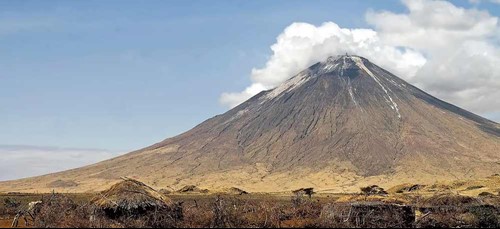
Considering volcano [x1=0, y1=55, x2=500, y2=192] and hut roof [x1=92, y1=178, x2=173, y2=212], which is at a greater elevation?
volcano [x1=0, y1=55, x2=500, y2=192]

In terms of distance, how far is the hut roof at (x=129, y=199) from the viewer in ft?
86.9

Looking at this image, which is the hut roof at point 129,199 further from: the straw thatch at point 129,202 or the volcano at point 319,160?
the volcano at point 319,160

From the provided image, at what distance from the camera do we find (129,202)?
26484 millimetres

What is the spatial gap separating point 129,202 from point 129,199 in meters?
0.16

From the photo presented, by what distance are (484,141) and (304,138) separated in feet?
173

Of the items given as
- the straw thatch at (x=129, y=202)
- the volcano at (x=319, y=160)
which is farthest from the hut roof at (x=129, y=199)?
the volcano at (x=319, y=160)

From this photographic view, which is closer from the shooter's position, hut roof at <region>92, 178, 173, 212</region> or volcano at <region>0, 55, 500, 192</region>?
hut roof at <region>92, 178, 173, 212</region>

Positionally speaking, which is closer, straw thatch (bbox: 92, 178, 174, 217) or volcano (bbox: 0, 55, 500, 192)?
straw thatch (bbox: 92, 178, 174, 217)

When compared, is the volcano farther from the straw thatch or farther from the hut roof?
the straw thatch

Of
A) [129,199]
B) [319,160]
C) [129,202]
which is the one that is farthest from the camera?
[319,160]

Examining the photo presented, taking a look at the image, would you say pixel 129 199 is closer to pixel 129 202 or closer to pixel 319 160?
pixel 129 202

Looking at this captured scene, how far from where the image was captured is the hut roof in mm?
26484

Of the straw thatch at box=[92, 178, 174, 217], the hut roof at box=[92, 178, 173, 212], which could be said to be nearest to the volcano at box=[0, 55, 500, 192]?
the hut roof at box=[92, 178, 173, 212]

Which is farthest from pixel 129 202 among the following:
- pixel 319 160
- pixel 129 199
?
pixel 319 160
